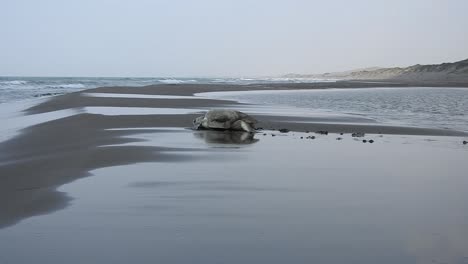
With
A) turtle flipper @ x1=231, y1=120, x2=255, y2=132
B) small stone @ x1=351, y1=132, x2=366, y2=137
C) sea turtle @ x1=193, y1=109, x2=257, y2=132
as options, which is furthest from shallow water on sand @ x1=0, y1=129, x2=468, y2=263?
sea turtle @ x1=193, y1=109, x2=257, y2=132

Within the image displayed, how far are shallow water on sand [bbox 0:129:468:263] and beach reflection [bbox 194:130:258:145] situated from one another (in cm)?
249

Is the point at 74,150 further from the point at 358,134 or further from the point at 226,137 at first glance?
the point at 358,134

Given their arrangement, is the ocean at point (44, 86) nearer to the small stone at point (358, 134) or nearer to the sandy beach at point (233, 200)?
the small stone at point (358, 134)

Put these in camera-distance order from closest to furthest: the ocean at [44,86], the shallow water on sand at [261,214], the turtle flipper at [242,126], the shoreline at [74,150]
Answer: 1. the shallow water on sand at [261,214]
2. the shoreline at [74,150]
3. the turtle flipper at [242,126]
4. the ocean at [44,86]

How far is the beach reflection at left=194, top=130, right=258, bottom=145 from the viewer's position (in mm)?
12500

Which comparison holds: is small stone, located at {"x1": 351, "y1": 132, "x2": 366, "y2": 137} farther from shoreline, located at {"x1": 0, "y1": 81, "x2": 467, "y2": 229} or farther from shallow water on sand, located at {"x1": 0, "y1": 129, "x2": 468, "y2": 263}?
shallow water on sand, located at {"x1": 0, "y1": 129, "x2": 468, "y2": 263}

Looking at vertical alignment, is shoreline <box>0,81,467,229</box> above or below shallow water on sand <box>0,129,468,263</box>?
below

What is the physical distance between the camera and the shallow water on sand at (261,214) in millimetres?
4617

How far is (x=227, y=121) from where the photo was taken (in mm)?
14820

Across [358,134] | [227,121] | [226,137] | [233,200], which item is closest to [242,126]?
[227,121]

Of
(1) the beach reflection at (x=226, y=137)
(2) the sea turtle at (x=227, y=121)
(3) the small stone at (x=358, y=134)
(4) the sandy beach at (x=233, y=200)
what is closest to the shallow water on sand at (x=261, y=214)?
(4) the sandy beach at (x=233, y=200)

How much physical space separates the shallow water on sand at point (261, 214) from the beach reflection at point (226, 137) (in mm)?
2494

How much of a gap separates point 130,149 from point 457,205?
6.80 metres

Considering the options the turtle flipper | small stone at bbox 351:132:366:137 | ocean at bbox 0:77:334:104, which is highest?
the turtle flipper
